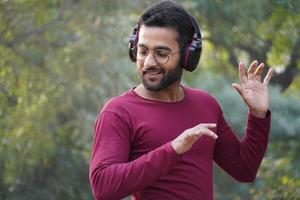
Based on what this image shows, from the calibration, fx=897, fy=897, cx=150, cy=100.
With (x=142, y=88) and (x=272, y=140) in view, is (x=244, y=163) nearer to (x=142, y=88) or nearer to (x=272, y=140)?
(x=142, y=88)

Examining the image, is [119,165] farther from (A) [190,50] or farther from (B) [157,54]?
(A) [190,50]

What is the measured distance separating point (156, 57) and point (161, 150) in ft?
1.40

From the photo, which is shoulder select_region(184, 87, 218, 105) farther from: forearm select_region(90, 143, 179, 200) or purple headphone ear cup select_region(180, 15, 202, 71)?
forearm select_region(90, 143, 179, 200)

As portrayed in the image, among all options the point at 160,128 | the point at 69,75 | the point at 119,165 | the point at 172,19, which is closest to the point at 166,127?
the point at 160,128

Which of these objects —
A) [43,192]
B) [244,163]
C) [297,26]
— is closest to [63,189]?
[43,192]

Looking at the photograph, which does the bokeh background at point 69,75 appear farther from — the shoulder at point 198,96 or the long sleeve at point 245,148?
the shoulder at point 198,96

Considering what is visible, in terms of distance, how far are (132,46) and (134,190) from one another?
0.64 meters

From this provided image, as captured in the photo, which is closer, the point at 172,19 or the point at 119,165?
the point at 119,165

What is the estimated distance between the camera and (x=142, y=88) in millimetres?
3461

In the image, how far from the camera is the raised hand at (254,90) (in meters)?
3.57

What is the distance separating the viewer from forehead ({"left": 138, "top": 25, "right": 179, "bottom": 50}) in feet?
11.0

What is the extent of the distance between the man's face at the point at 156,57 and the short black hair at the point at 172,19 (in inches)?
0.9

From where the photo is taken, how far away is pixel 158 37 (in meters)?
3.36

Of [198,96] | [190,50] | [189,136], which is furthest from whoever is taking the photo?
[198,96]
